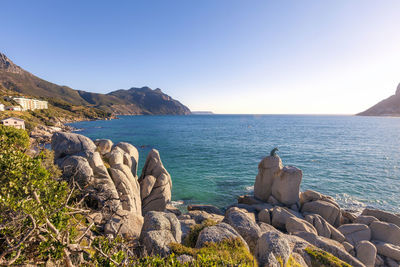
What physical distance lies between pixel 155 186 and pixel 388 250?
24.3 m

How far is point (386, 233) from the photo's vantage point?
59.8 feet

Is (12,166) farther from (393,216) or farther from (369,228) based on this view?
(393,216)

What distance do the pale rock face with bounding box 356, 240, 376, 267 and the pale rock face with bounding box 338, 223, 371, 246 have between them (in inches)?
97.2

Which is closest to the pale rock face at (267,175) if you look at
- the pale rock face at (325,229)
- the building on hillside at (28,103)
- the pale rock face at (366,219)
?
the pale rock face at (325,229)

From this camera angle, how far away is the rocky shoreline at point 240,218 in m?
10.3

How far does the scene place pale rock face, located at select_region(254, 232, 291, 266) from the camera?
8.73m

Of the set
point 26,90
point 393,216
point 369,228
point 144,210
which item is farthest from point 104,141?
point 26,90

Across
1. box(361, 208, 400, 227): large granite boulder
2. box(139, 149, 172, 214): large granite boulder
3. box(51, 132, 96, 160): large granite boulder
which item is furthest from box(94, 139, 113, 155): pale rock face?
box(361, 208, 400, 227): large granite boulder

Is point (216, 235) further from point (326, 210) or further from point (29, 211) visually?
point (326, 210)

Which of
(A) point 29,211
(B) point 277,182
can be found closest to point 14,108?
(A) point 29,211

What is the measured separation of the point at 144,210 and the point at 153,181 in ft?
11.8

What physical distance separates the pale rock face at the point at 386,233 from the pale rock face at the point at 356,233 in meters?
1.19

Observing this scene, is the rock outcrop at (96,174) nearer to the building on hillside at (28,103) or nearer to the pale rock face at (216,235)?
the pale rock face at (216,235)

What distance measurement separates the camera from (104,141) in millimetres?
24547
